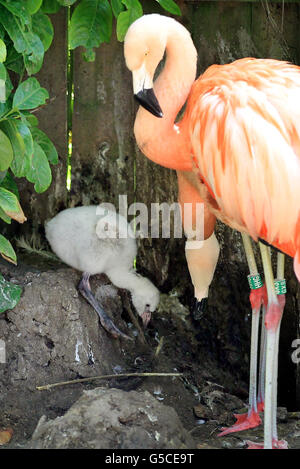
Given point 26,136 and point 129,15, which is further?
point 129,15

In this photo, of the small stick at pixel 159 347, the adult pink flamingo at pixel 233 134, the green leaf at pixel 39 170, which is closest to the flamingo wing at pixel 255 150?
the adult pink flamingo at pixel 233 134

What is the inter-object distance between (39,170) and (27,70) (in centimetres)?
46

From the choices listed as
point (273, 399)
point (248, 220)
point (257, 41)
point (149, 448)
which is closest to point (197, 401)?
point (273, 399)

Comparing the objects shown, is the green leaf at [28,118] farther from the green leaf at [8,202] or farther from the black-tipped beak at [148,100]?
the black-tipped beak at [148,100]

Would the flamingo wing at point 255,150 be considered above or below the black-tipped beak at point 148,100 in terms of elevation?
below

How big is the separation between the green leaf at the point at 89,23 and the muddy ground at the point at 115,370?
119cm

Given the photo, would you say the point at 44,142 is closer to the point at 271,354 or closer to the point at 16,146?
the point at 16,146

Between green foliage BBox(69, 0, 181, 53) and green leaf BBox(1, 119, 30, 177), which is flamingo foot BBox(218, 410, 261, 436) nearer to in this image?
green leaf BBox(1, 119, 30, 177)

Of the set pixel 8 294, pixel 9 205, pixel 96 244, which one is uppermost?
pixel 9 205

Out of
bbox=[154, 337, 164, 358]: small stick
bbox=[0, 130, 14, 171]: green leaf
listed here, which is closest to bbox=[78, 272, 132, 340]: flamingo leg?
bbox=[154, 337, 164, 358]: small stick

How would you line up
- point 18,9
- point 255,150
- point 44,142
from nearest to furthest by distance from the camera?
point 255,150
point 18,9
point 44,142

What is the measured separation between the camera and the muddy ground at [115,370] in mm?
2971

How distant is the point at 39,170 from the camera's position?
11.5 feet

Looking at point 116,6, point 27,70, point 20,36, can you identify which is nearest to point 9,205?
point 27,70
